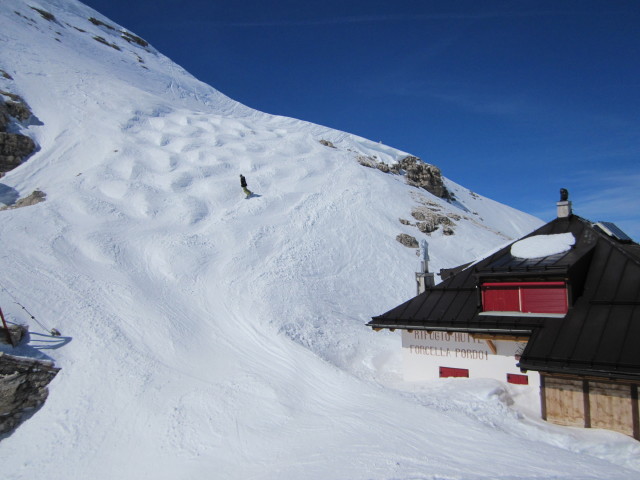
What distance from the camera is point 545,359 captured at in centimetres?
1030

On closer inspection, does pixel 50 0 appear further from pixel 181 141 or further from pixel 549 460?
pixel 549 460

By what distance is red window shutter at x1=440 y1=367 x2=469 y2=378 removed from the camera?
43.9ft

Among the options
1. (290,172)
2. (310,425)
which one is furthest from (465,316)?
(290,172)

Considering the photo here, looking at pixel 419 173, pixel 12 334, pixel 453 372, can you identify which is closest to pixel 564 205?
pixel 453 372

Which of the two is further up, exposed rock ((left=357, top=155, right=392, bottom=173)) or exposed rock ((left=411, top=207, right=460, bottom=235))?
exposed rock ((left=357, top=155, right=392, bottom=173))

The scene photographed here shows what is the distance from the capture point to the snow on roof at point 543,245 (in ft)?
42.4

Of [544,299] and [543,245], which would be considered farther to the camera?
[543,245]

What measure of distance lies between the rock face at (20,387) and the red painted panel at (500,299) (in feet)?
45.6

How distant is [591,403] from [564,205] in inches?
275

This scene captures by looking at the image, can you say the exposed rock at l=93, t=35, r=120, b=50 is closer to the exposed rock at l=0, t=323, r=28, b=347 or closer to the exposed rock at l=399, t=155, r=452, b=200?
the exposed rock at l=399, t=155, r=452, b=200

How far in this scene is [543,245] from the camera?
1332 centimetres

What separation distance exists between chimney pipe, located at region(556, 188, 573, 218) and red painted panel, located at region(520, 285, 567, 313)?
412 cm

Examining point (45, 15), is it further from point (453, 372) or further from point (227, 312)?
point (453, 372)

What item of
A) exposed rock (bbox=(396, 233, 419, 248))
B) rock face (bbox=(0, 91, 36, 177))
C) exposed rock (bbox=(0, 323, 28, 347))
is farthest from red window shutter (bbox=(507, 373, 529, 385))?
rock face (bbox=(0, 91, 36, 177))
